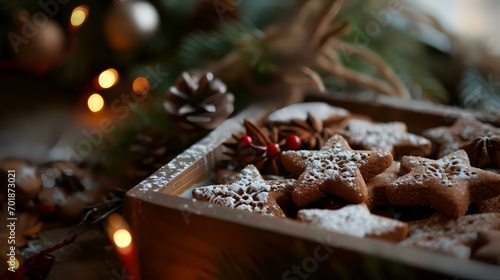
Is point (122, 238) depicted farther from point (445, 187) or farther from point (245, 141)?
point (445, 187)

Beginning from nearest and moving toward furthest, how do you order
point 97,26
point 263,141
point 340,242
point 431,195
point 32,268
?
1. point 340,242
2. point 431,195
3. point 32,268
4. point 263,141
5. point 97,26

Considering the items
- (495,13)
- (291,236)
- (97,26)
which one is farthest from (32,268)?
(495,13)

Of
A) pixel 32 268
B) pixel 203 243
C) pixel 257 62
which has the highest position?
pixel 257 62

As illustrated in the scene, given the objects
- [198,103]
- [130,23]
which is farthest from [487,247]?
[130,23]

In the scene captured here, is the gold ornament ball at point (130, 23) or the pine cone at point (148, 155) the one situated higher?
the gold ornament ball at point (130, 23)

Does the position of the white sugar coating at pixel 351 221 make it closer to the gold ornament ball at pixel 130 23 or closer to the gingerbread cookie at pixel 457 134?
the gingerbread cookie at pixel 457 134

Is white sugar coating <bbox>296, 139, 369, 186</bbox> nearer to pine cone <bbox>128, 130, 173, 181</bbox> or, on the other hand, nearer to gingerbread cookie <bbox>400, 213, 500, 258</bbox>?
A: gingerbread cookie <bbox>400, 213, 500, 258</bbox>

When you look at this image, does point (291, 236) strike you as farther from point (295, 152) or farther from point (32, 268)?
point (32, 268)

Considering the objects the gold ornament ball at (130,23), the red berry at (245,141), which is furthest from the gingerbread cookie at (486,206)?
the gold ornament ball at (130,23)
